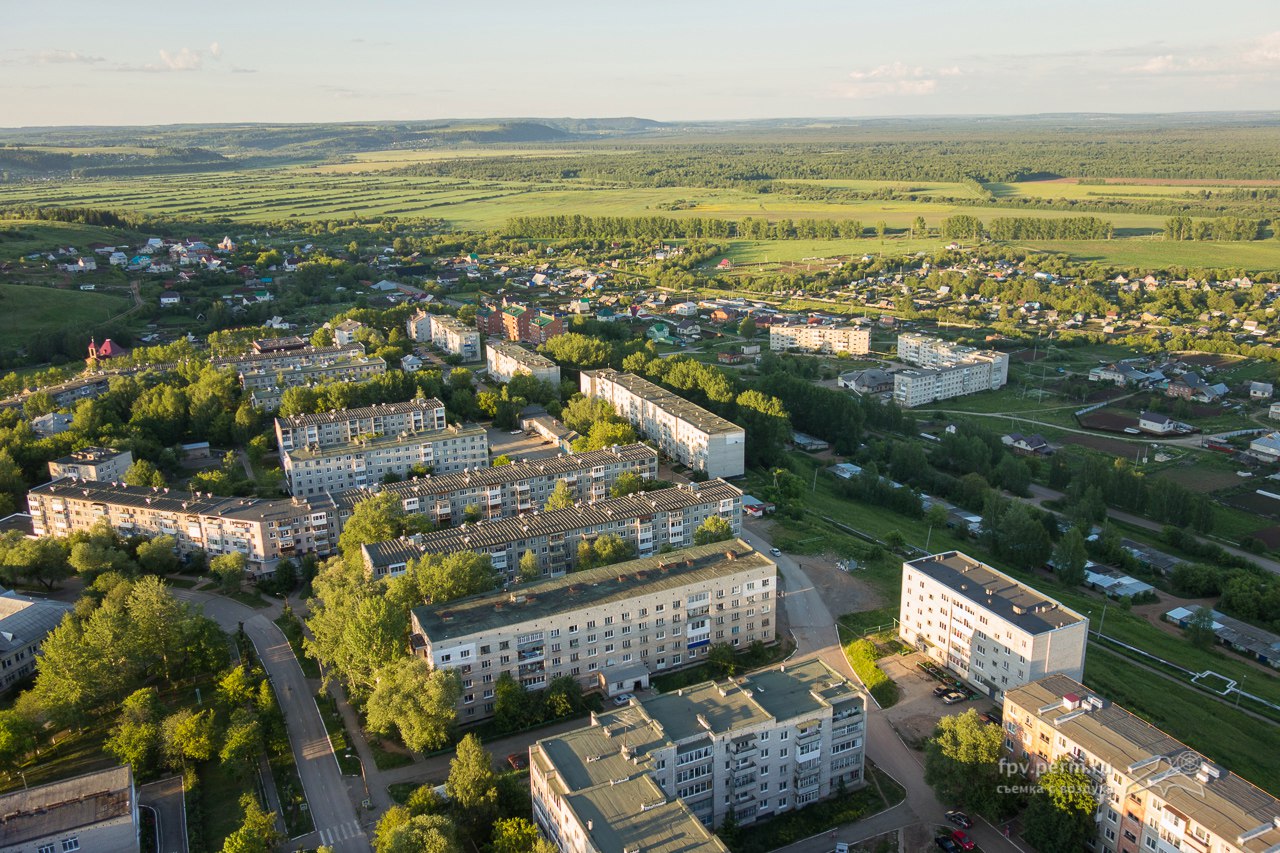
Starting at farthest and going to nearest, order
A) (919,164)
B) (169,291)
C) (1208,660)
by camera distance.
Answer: (919,164) < (169,291) < (1208,660)

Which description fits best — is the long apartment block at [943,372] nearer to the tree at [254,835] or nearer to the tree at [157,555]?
the tree at [157,555]

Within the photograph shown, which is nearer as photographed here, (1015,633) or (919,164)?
(1015,633)

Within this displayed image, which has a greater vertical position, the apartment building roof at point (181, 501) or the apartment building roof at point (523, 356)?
the apartment building roof at point (523, 356)

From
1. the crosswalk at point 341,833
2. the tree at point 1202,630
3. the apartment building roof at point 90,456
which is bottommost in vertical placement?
the tree at point 1202,630

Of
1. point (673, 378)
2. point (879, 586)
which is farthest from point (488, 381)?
point (879, 586)

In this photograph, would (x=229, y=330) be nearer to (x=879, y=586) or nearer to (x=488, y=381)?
(x=488, y=381)

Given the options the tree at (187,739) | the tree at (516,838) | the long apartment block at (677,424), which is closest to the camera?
the tree at (516,838)

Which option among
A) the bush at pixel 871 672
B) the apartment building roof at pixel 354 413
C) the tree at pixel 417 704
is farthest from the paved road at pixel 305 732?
the bush at pixel 871 672
